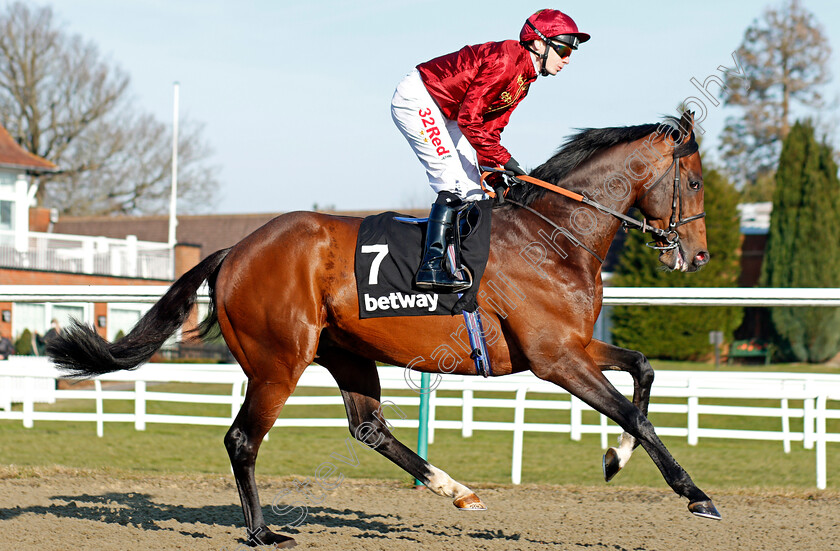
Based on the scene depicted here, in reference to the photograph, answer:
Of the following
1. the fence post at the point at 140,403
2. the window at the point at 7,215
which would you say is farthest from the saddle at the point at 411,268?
the window at the point at 7,215

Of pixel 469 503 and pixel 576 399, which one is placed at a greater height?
pixel 469 503

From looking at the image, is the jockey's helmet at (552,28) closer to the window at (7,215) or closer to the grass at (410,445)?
the grass at (410,445)

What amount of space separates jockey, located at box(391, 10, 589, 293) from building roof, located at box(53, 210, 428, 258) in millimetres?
27397

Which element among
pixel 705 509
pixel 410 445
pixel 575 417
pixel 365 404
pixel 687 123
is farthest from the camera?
pixel 575 417

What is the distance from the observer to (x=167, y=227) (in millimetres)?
32000

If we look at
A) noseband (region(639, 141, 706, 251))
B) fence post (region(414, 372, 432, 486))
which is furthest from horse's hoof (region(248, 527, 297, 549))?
noseband (region(639, 141, 706, 251))

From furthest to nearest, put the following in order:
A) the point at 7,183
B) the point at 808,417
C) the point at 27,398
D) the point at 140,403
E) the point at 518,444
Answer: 1. the point at 7,183
2. the point at 27,398
3. the point at 140,403
4. the point at 808,417
5. the point at 518,444

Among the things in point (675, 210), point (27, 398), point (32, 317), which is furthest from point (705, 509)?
point (32, 317)

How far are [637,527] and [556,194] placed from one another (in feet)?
5.96

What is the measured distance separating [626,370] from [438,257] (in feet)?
3.29

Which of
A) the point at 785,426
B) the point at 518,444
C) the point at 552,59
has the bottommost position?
the point at 785,426

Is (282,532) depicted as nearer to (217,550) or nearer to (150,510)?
(217,550)

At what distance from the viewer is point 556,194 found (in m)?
4.09

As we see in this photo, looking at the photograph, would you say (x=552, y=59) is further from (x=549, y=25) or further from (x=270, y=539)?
(x=270, y=539)
